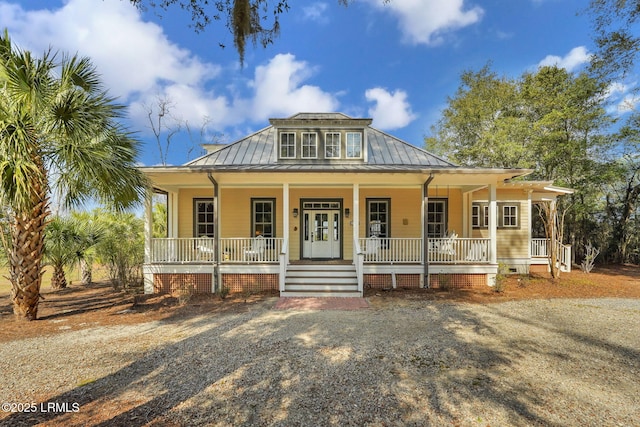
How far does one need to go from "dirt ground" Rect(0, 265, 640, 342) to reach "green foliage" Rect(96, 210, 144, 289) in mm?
546

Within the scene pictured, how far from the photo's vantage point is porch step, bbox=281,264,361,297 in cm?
804

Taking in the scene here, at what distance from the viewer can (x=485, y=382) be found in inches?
138

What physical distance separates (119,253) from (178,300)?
3.41 meters

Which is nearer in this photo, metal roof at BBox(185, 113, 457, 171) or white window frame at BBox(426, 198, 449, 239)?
metal roof at BBox(185, 113, 457, 171)

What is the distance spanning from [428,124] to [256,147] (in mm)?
17220

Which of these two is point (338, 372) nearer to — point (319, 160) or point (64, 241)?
point (319, 160)

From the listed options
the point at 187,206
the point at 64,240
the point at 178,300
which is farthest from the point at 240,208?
the point at 64,240

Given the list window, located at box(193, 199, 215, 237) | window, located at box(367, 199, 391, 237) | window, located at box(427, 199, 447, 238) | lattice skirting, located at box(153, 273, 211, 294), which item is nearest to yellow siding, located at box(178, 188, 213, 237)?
window, located at box(193, 199, 215, 237)

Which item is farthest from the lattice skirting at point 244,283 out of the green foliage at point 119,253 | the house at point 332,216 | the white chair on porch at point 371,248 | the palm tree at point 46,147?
the palm tree at point 46,147

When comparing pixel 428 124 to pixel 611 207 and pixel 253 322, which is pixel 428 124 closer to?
pixel 611 207

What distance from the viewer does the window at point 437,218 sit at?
36.6ft

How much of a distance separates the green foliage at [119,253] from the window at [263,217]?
161 inches

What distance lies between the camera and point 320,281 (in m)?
8.38

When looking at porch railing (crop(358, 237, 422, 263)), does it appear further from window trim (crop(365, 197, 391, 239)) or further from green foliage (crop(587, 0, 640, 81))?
green foliage (crop(587, 0, 640, 81))
